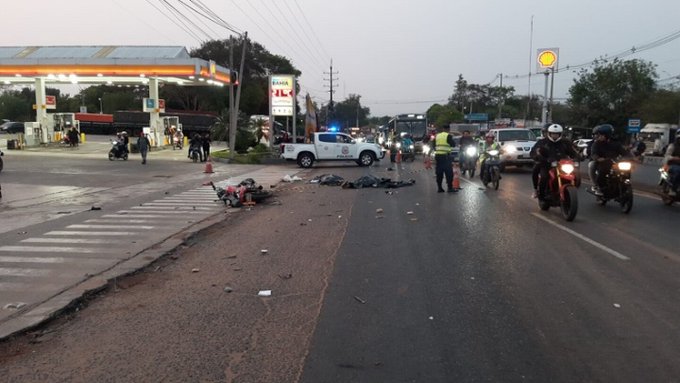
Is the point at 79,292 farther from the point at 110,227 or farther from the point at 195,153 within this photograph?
the point at 195,153

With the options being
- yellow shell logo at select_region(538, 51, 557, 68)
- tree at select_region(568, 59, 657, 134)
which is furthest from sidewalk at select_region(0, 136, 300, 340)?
tree at select_region(568, 59, 657, 134)

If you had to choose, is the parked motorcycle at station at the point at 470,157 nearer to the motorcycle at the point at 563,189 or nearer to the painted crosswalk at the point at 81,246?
the motorcycle at the point at 563,189

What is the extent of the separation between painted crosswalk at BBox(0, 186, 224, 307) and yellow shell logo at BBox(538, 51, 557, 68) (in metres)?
36.1

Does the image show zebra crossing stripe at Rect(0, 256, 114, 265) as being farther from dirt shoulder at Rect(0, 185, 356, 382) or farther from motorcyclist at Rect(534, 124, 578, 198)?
motorcyclist at Rect(534, 124, 578, 198)

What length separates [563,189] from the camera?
1043 cm

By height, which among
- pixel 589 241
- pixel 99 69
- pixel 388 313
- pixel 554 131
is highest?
pixel 99 69

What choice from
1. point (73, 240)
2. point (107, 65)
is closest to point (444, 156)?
point (73, 240)

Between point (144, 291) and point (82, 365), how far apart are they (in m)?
2.07

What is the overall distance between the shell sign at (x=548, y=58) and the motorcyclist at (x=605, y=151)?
33620 mm

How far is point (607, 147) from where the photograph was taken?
1151cm

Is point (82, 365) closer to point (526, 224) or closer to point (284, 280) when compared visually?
point (284, 280)

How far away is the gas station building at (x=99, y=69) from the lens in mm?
36594

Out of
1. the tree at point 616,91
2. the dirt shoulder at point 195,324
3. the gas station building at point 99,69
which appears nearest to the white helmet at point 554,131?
the dirt shoulder at point 195,324

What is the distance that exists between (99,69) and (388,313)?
36.7 metres
